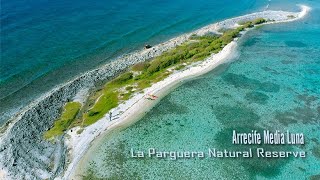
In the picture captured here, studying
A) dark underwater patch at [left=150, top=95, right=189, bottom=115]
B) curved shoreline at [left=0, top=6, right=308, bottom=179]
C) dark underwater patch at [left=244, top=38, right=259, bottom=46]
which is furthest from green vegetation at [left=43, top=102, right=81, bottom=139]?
dark underwater patch at [left=244, top=38, right=259, bottom=46]

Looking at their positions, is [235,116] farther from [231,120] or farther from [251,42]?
[251,42]

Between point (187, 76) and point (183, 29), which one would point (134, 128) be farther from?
A: point (183, 29)

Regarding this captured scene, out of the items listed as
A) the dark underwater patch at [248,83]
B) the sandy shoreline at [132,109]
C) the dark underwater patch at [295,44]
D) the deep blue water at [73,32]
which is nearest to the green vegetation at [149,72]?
the sandy shoreline at [132,109]

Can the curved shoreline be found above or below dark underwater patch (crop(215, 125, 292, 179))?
above

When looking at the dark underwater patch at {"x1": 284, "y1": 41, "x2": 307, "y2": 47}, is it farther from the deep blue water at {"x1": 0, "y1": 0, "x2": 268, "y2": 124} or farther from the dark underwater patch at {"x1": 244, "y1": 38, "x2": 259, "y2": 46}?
the deep blue water at {"x1": 0, "y1": 0, "x2": 268, "y2": 124}

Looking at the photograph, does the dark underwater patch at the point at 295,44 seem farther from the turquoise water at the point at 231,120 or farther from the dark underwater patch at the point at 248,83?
the dark underwater patch at the point at 248,83

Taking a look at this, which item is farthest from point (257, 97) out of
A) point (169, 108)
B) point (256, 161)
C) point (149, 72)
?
point (149, 72)

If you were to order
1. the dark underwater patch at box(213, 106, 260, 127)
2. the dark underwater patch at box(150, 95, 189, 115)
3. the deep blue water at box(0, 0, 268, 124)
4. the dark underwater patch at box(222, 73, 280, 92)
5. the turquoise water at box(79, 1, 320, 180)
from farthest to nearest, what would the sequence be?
the deep blue water at box(0, 0, 268, 124) → the dark underwater patch at box(222, 73, 280, 92) → the dark underwater patch at box(150, 95, 189, 115) → the dark underwater patch at box(213, 106, 260, 127) → the turquoise water at box(79, 1, 320, 180)
